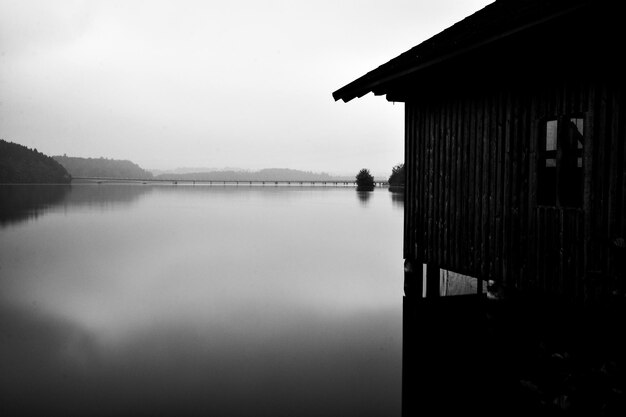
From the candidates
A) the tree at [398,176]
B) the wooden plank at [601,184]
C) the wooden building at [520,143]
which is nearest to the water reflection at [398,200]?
the tree at [398,176]

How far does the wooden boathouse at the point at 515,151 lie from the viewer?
5.44 metres

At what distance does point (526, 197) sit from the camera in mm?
6617

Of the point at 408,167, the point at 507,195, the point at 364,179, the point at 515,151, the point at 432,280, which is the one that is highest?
the point at 364,179

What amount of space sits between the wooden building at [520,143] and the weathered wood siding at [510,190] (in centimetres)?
2

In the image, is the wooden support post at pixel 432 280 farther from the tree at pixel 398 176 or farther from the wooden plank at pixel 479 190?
the tree at pixel 398 176

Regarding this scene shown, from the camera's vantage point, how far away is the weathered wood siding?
219 inches

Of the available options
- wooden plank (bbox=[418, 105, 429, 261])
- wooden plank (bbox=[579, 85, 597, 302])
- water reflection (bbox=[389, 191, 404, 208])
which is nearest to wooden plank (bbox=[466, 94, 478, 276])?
wooden plank (bbox=[418, 105, 429, 261])

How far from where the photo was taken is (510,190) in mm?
6859

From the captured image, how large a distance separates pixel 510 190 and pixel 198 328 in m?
Answer: 12.9

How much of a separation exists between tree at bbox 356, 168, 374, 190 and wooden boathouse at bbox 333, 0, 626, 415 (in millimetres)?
117086

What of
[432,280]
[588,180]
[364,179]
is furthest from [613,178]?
[364,179]

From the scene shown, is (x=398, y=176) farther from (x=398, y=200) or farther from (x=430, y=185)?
(x=430, y=185)

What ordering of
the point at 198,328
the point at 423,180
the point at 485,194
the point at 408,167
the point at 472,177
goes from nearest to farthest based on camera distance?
1. the point at 485,194
2. the point at 472,177
3. the point at 423,180
4. the point at 408,167
5. the point at 198,328

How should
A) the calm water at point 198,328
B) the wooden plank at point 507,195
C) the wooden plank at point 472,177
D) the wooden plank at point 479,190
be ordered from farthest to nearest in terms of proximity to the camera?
1. the calm water at point 198,328
2. the wooden plank at point 472,177
3. the wooden plank at point 479,190
4. the wooden plank at point 507,195
